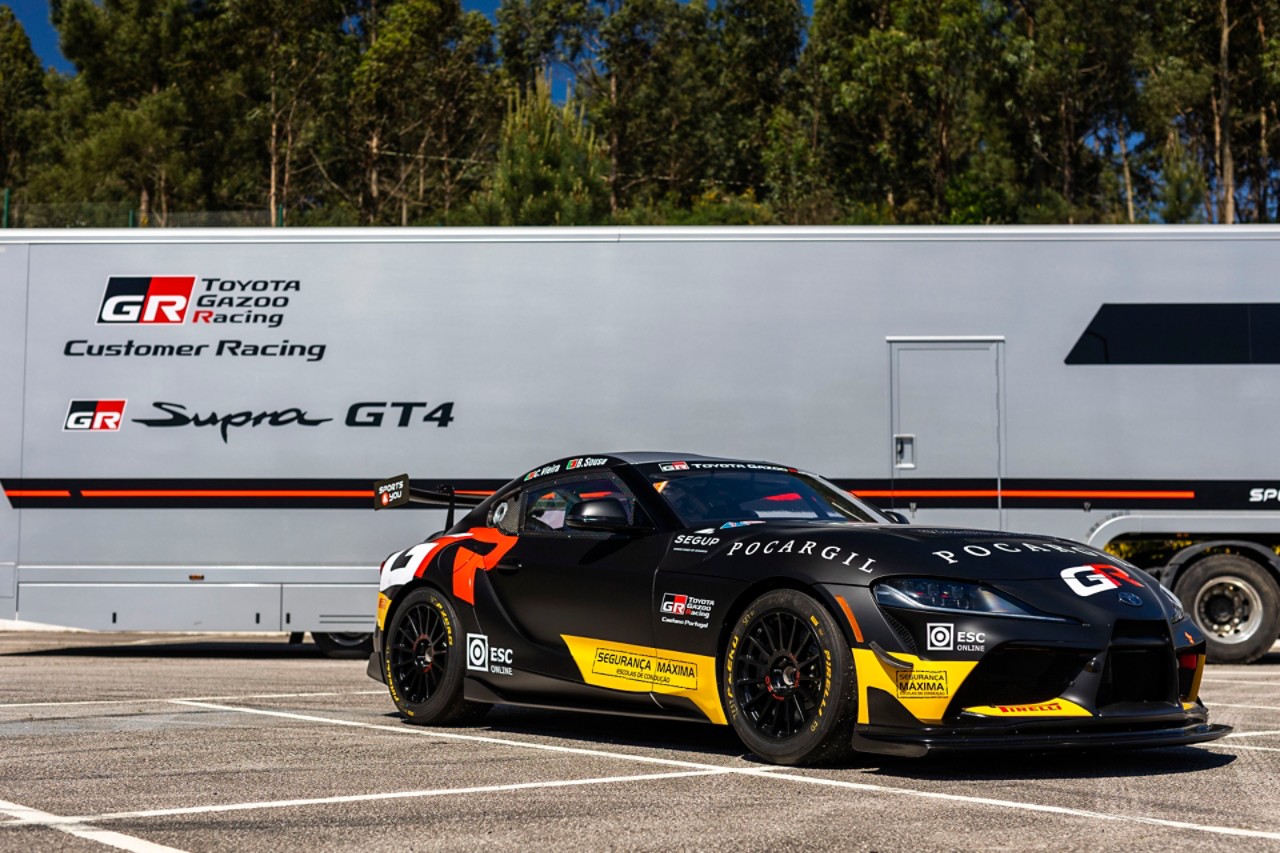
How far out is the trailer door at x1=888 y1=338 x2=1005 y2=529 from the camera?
41.6 feet

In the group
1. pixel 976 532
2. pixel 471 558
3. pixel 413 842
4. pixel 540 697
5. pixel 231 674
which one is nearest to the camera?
pixel 413 842

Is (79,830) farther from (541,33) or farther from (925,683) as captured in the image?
(541,33)

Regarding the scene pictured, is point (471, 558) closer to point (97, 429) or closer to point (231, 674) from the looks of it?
point (231, 674)

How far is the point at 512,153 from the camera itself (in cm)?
3650

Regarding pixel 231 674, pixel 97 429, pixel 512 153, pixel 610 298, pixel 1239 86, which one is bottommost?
pixel 231 674

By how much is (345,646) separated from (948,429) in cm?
541

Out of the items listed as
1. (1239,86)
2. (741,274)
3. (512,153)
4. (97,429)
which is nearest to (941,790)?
(741,274)

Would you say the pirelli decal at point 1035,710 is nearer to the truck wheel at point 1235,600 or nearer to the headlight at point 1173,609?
the headlight at point 1173,609

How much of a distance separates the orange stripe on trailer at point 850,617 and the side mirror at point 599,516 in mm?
1184

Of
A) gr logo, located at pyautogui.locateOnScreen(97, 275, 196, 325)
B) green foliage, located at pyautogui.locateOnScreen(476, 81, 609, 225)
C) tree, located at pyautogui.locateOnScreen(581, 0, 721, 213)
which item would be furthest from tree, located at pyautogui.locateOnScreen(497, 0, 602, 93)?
gr logo, located at pyautogui.locateOnScreen(97, 275, 196, 325)

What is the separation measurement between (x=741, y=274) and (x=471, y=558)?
5828 mm

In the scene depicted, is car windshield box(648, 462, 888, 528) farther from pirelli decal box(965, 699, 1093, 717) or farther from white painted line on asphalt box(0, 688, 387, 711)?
white painted line on asphalt box(0, 688, 387, 711)

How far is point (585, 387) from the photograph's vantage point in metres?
13.1

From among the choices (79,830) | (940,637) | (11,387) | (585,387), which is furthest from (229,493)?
(940,637)
